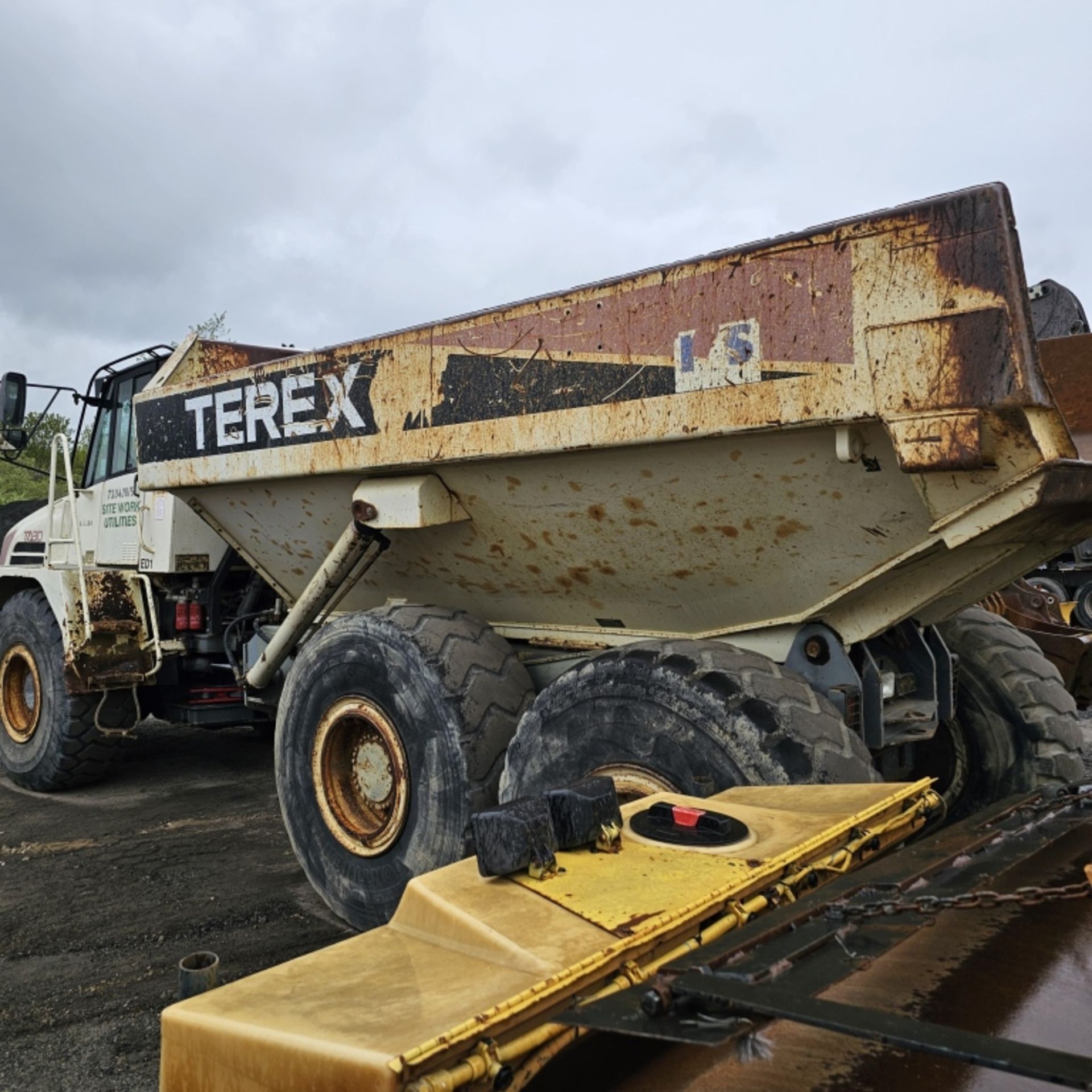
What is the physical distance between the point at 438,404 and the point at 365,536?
0.69 metres

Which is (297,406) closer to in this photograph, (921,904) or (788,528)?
Answer: (788,528)

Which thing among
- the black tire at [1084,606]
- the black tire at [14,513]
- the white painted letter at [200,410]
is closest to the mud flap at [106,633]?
the white painted letter at [200,410]

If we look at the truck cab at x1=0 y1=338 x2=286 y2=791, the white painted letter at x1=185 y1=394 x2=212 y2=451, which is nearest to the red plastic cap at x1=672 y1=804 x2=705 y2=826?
the white painted letter at x1=185 y1=394 x2=212 y2=451

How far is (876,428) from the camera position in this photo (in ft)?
8.06

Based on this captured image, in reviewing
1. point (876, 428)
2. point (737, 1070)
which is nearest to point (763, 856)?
point (737, 1070)

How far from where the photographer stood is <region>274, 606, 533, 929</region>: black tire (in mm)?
3320

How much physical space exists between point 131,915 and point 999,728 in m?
3.36

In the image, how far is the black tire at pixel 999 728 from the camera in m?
3.61

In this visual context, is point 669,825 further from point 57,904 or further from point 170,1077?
point 57,904

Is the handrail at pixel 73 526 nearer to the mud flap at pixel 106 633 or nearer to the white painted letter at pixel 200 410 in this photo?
the mud flap at pixel 106 633

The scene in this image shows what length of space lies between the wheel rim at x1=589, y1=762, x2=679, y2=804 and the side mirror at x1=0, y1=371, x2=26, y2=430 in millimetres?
4245

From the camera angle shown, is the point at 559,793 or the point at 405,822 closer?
the point at 559,793

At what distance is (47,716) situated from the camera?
5.79m

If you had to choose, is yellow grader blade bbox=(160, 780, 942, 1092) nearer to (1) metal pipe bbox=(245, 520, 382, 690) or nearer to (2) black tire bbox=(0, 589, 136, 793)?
(1) metal pipe bbox=(245, 520, 382, 690)
